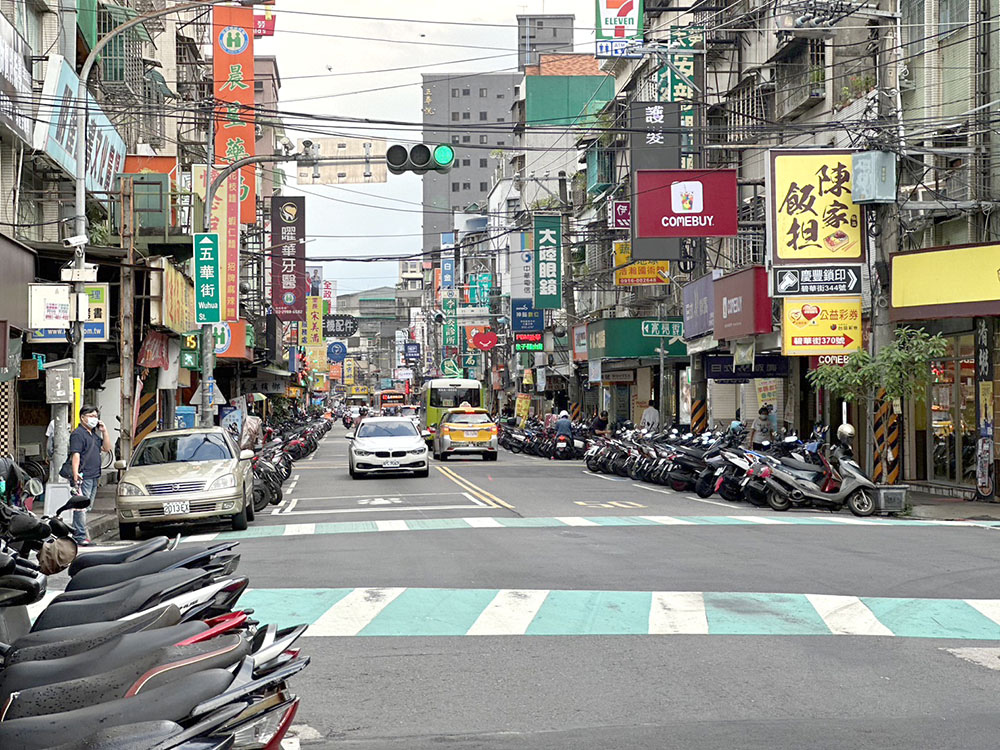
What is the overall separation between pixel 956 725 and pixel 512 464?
34352 millimetres

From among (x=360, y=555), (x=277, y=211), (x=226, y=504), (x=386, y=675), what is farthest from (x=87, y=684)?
(x=277, y=211)

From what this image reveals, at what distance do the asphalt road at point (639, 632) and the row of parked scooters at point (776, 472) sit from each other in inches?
131

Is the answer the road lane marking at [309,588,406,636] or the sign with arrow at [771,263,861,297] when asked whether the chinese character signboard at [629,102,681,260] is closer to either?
the sign with arrow at [771,263,861,297]

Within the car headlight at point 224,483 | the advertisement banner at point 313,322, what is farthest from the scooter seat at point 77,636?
the advertisement banner at point 313,322

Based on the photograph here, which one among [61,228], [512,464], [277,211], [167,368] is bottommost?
[512,464]

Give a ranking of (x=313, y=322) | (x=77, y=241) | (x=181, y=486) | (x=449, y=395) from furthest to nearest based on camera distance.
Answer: (x=313, y=322) → (x=449, y=395) → (x=77, y=241) → (x=181, y=486)

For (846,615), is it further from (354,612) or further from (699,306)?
(699,306)

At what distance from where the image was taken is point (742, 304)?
3186 centimetres

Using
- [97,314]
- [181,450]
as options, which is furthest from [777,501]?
[97,314]

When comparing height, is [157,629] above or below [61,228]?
below

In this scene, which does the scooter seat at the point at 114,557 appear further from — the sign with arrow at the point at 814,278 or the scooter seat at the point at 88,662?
the sign with arrow at the point at 814,278

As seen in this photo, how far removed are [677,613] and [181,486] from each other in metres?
10.1

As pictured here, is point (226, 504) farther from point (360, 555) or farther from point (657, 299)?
point (657, 299)

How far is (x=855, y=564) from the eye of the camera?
13867 millimetres
